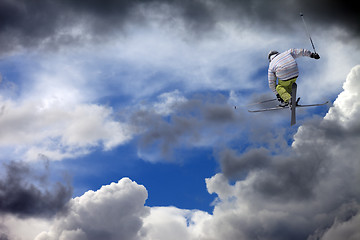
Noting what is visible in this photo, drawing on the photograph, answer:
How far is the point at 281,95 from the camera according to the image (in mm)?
36219

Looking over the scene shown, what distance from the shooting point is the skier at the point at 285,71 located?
115 feet

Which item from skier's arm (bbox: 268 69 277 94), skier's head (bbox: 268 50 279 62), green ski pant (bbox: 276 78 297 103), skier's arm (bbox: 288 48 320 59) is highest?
skier's head (bbox: 268 50 279 62)

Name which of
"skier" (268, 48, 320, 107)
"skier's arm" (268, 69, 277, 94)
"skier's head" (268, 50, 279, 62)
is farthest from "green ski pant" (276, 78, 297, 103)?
"skier's head" (268, 50, 279, 62)

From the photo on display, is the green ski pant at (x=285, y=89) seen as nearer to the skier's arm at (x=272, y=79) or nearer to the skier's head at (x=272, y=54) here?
the skier's arm at (x=272, y=79)

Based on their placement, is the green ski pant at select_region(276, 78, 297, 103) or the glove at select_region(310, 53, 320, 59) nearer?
the glove at select_region(310, 53, 320, 59)

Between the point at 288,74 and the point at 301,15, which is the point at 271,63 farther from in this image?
the point at 301,15

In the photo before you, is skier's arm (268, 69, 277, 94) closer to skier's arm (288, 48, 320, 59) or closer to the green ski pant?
the green ski pant

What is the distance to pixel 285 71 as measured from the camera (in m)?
35.2

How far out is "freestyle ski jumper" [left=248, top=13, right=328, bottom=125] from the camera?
35.1m

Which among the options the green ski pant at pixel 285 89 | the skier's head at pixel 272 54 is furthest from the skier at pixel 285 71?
the skier's head at pixel 272 54

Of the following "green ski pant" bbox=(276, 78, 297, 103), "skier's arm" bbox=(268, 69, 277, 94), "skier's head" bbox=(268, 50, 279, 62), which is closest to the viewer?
"green ski pant" bbox=(276, 78, 297, 103)

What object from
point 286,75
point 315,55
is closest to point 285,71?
point 286,75

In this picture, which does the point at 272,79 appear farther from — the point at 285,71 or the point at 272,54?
the point at 272,54

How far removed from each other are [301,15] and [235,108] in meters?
9.05
